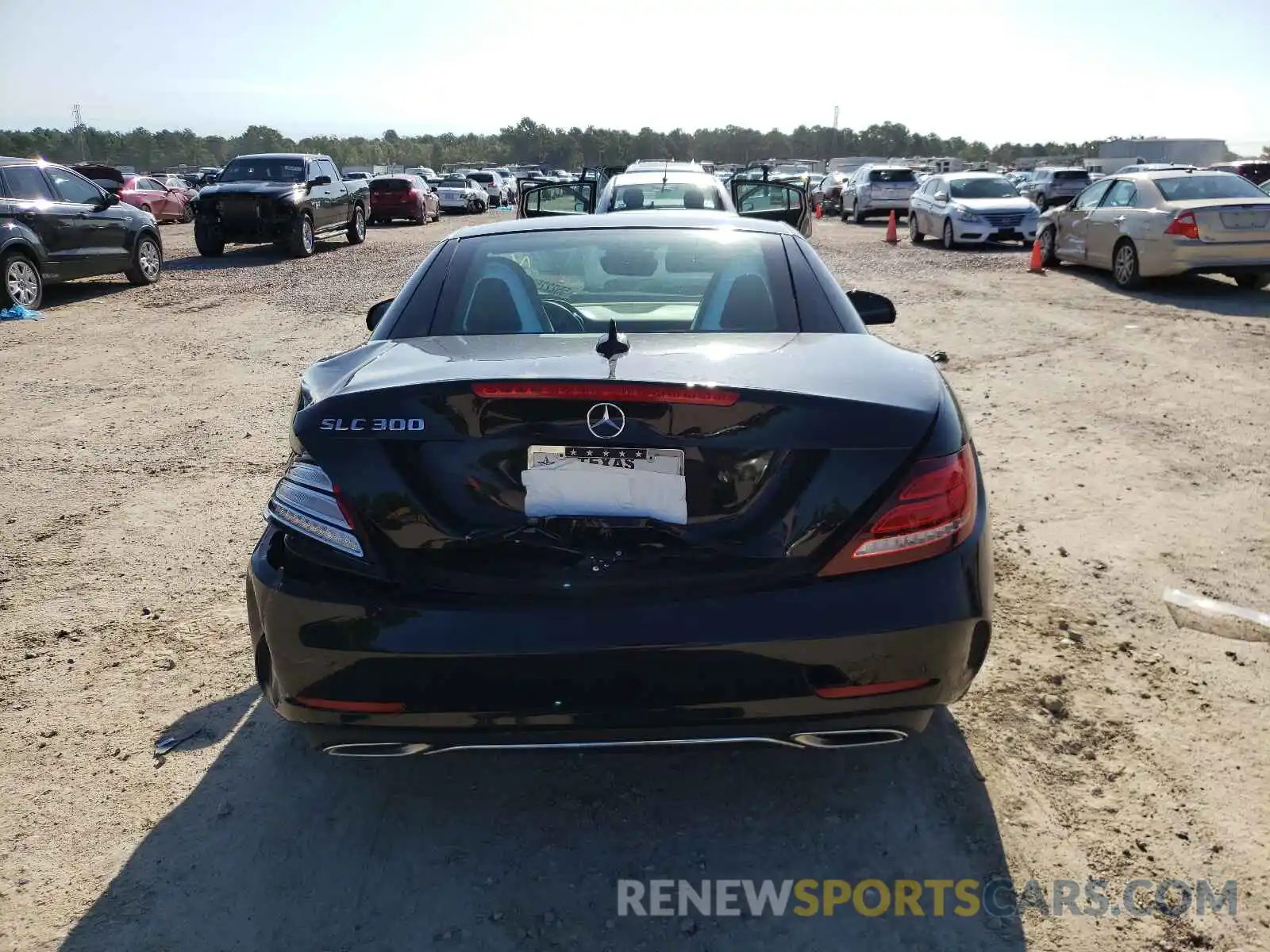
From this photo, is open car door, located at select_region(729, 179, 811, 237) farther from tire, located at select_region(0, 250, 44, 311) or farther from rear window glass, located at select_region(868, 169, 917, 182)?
rear window glass, located at select_region(868, 169, 917, 182)

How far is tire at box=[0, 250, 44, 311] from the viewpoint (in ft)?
38.2

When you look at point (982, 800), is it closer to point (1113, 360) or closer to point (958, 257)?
point (1113, 360)

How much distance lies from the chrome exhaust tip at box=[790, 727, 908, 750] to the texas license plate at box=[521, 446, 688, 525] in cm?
59

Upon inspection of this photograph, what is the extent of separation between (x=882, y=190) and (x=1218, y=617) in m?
26.3

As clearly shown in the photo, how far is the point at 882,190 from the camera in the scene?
27.9 meters

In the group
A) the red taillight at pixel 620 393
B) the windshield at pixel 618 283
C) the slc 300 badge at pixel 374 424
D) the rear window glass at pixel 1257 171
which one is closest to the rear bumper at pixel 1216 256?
the windshield at pixel 618 283

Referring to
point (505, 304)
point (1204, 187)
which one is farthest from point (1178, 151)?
point (505, 304)

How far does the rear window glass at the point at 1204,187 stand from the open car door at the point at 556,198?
7.33 metres

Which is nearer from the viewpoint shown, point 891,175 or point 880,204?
point 880,204

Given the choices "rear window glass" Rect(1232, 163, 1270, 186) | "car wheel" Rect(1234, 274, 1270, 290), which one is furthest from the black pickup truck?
"rear window glass" Rect(1232, 163, 1270, 186)

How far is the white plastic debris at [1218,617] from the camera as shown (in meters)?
3.57

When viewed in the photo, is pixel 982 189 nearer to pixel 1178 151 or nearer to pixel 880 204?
pixel 880 204

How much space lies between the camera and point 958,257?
17859mm

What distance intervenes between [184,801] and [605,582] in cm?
151
